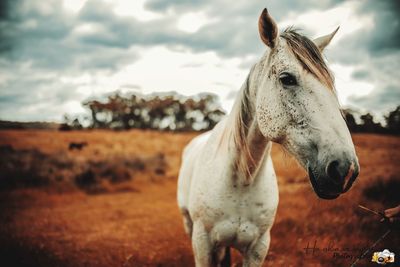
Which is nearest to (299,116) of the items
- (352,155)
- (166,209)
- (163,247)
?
(352,155)

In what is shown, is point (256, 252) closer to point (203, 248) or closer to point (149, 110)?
point (203, 248)

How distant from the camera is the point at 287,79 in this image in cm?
160

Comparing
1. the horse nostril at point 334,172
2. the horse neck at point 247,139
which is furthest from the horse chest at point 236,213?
the horse nostril at point 334,172

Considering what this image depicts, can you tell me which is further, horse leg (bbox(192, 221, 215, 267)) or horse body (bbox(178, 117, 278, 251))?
horse leg (bbox(192, 221, 215, 267))

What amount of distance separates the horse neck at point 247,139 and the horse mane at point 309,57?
0.37 meters

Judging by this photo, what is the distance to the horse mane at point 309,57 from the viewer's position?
1549 millimetres

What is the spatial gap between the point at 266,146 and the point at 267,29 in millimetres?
891

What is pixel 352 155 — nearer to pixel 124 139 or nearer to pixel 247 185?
pixel 247 185

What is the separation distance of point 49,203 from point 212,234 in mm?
8313

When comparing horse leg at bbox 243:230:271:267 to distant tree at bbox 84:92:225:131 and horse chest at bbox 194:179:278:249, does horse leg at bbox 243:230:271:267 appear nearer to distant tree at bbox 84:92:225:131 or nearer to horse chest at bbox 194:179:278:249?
horse chest at bbox 194:179:278:249

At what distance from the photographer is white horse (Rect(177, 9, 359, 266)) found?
1.37 metres

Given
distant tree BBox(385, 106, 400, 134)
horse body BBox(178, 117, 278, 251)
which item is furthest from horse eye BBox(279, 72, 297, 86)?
distant tree BBox(385, 106, 400, 134)

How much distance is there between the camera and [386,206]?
5.66 m

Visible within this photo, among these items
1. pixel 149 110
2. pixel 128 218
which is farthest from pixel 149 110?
pixel 128 218
